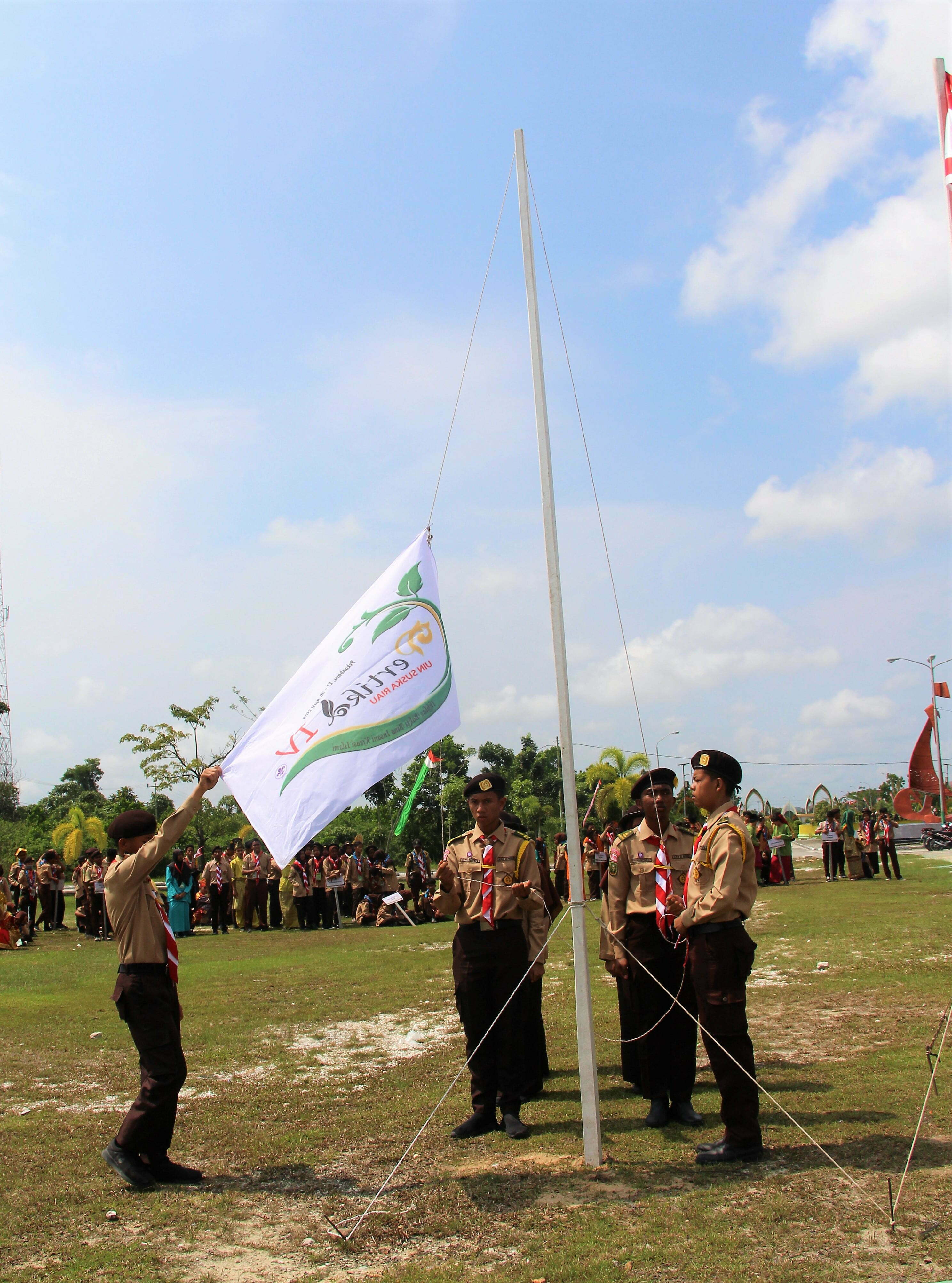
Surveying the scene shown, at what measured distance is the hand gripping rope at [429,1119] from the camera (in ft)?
14.9

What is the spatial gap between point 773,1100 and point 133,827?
152 inches

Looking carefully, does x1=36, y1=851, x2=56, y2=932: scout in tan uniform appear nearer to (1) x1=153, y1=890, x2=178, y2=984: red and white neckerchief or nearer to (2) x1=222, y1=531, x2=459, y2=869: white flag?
(1) x1=153, y1=890, x2=178, y2=984: red and white neckerchief

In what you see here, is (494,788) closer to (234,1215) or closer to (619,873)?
(619,873)

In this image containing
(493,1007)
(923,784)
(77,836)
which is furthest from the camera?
(923,784)

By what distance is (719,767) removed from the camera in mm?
5543

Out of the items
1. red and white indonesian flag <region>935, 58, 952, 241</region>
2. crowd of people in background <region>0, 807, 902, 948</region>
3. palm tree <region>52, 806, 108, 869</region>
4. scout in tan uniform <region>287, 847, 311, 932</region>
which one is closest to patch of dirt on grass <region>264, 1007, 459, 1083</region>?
red and white indonesian flag <region>935, 58, 952, 241</region>

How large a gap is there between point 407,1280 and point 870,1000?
6564mm

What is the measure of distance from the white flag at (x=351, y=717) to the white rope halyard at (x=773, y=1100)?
1.43 meters

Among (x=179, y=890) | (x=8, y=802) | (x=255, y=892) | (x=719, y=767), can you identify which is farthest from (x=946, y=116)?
(x=8, y=802)

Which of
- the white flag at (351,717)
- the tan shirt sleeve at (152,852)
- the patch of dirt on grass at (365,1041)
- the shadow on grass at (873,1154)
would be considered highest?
the white flag at (351,717)

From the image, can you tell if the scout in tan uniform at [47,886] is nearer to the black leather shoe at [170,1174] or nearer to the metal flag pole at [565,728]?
the black leather shoe at [170,1174]

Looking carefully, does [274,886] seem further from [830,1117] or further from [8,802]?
[8,802]

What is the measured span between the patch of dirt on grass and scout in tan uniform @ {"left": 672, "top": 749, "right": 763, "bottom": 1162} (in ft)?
10.6

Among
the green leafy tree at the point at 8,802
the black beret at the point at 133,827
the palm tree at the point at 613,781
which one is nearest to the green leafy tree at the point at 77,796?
the green leafy tree at the point at 8,802
